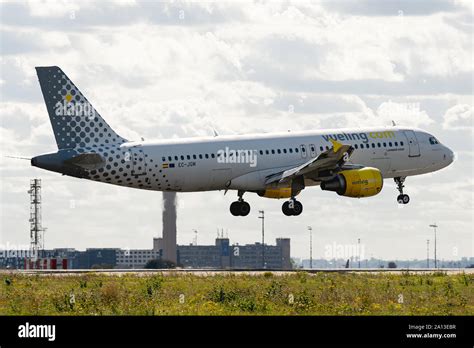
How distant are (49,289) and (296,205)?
1092 inches

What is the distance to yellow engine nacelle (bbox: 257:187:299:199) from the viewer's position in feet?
263

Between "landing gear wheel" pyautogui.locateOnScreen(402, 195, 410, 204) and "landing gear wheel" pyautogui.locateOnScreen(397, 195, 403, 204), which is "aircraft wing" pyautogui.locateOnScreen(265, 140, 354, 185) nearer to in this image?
"landing gear wheel" pyautogui.locateOnScreen(397, 195, 403, 204)

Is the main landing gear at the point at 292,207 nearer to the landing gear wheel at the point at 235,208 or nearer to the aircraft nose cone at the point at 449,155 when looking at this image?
the landing gear wheel at the point at 235,208

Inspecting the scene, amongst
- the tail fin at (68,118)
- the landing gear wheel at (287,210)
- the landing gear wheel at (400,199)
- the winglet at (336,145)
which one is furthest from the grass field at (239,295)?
the landing gear wheel at (400,199)

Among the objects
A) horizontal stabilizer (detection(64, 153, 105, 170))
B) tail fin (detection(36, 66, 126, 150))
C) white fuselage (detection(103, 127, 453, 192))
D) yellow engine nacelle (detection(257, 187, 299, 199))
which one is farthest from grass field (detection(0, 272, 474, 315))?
yellow engine nacelle (detection(257, 187, 299, 199))

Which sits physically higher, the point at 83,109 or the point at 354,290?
the point at 83,109

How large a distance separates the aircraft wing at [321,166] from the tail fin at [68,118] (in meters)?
10.9

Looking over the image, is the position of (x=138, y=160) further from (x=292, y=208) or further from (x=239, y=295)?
(x=239, y=295)

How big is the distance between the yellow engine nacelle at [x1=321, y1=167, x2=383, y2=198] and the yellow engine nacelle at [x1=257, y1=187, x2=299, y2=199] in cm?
514

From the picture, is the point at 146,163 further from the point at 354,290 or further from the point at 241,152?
the point at 354,290

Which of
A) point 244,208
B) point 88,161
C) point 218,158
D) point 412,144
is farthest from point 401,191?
point 88,161

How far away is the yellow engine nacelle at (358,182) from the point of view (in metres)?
74.9
